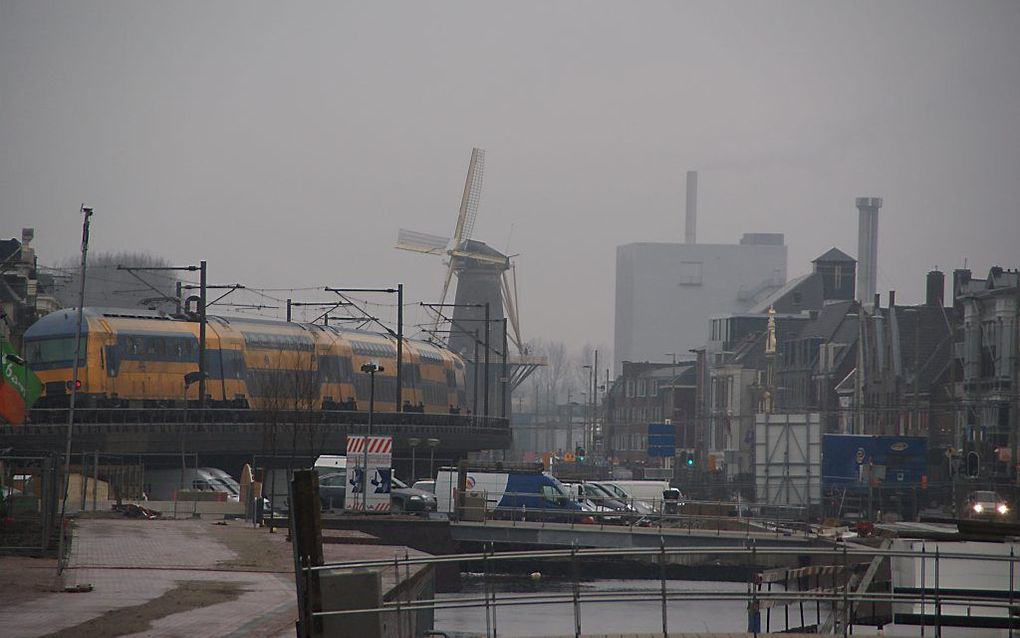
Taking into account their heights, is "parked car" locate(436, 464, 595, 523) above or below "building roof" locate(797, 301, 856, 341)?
below

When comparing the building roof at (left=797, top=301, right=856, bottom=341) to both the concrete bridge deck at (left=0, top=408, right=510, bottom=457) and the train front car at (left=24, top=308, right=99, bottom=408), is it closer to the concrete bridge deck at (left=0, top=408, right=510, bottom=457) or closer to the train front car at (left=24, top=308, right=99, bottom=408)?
the concrete bridge deck at (left=0, top=408, right=510, bottom=457)

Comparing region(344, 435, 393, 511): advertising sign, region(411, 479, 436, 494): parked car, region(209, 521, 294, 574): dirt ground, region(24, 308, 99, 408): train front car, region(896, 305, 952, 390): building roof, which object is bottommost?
region(209, 521, 294, 574): dirt ground

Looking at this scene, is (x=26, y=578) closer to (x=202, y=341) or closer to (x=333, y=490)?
(x=333, y=490)

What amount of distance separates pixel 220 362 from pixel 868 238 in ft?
428

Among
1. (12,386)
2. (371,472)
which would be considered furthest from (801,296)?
(12,386)

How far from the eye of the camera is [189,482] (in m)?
72.9

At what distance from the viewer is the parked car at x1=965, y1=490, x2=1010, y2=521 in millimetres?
58500

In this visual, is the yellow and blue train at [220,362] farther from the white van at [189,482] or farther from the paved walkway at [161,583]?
the paved walkway at [161,583]

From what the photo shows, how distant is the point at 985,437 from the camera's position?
8912 centimetres

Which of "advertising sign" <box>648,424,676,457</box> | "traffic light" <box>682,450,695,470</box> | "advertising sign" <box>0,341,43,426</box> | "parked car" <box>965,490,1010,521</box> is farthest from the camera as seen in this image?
"advertising sign" <box>648,424,676,457</box>

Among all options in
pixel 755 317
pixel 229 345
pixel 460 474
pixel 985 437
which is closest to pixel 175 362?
pixel 229 345

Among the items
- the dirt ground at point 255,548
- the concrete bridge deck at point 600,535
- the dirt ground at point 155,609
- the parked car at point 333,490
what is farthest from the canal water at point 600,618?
the dirt ground at point 155,609

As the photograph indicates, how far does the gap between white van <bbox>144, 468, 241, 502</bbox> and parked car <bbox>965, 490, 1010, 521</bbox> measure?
106 ft

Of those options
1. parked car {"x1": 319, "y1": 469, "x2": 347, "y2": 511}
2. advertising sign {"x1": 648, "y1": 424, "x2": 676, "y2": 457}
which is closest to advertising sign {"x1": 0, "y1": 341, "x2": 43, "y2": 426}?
parked car {"x1": 319, "y1": 469, "x2": 347, "y2": 511}
